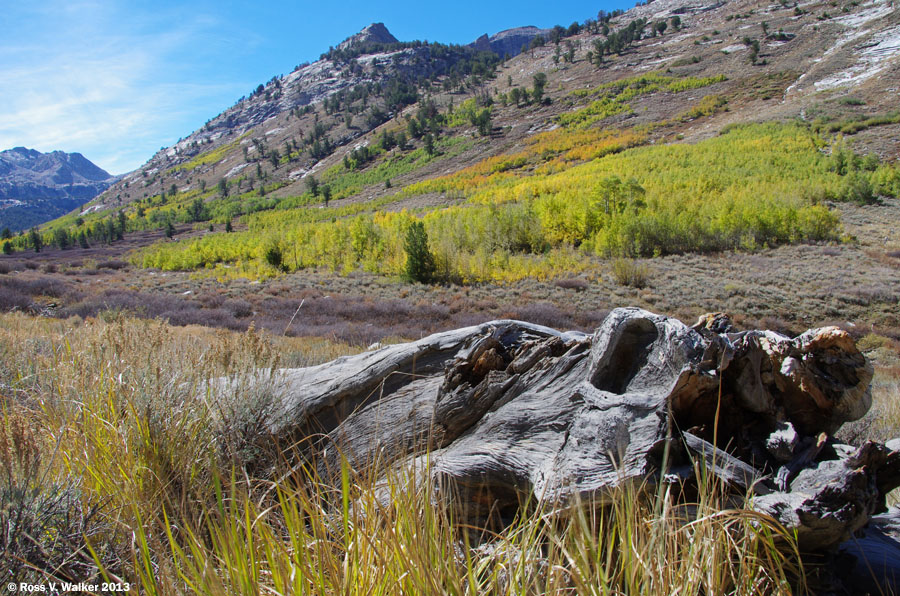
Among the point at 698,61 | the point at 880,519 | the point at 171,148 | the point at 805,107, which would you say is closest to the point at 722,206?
the point at 880,519

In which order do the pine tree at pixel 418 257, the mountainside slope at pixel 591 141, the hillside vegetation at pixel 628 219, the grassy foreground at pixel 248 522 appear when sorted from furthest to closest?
the mountainside slope at pixel 591 141 < the hillside vegetation at pixel 628 219 < the pine tree at pixel 418 257 < the grassy foreground at pixel 248 522

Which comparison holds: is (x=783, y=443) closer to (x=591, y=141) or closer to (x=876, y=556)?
(x=876, y=556)

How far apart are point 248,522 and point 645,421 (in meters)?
1.67

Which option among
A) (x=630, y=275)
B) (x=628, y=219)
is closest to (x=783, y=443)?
(x=630, y=275)

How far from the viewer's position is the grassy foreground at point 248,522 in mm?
1190

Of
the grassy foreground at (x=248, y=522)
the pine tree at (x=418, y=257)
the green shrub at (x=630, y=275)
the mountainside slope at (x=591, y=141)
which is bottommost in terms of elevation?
the green shrub at (x=630, y=275)

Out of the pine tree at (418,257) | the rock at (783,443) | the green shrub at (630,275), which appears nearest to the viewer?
Result: the rock at (783,443)

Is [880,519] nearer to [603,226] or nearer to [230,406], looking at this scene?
[230,406]

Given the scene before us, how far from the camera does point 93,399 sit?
247cm

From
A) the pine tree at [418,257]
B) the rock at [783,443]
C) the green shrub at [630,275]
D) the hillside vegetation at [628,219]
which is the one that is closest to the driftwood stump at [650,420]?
the rock at [783,443]

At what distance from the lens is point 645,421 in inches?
78.8

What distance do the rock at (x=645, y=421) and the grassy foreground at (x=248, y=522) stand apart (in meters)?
0.15

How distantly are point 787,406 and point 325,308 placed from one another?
15.1 m

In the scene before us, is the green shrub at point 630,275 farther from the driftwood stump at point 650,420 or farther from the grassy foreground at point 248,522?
the grassy foreground at point 248,522
